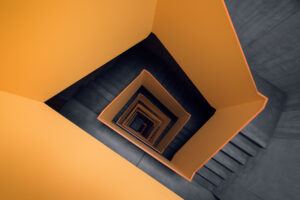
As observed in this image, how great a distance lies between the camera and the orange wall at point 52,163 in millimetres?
882

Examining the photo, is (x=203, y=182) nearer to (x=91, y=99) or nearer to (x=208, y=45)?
(x=208, y=45)

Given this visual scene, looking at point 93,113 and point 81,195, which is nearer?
point 81,195

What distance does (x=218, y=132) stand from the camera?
2.84 m

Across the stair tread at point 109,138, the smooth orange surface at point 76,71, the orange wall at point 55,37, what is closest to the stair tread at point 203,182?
the smooth orange surface at point 76,71

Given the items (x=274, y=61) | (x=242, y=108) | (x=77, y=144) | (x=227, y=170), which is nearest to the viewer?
(x=77, y=144)

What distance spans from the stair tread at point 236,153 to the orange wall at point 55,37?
2.94 m

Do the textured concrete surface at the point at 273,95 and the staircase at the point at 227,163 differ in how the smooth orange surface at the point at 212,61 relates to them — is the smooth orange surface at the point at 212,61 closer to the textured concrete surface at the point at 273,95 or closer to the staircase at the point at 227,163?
the staircase at the point at 227,163

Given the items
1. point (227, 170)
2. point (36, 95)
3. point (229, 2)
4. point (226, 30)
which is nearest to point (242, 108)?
point (226, 30)

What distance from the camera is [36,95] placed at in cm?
154

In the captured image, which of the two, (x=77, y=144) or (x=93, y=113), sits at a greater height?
(x=93, y=113)

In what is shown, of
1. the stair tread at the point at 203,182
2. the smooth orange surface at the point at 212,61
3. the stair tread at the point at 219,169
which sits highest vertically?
the smooth orange surface at the point at 212,61

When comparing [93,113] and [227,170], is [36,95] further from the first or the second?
[227,170]

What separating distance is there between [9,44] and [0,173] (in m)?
0.78

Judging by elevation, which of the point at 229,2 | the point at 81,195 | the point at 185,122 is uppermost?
the point at 229,2
